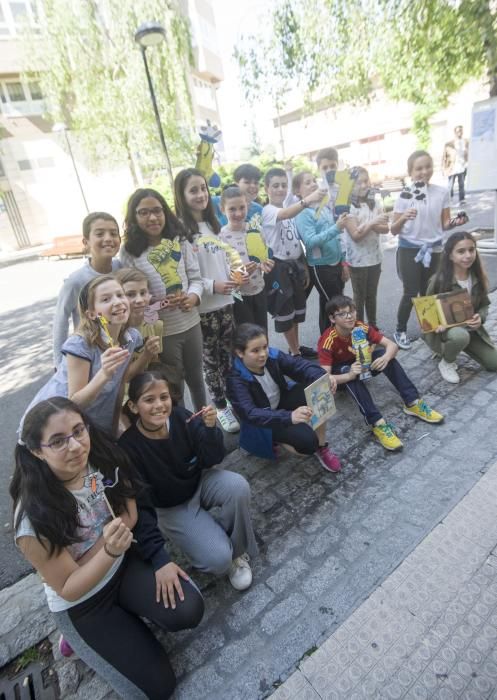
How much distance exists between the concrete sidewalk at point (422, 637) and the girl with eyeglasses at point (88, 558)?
0.54 metres

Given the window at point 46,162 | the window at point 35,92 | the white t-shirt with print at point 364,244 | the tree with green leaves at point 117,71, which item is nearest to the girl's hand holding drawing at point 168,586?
the white t-shirt with print at point 364,244

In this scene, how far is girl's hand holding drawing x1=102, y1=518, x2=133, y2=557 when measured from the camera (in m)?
1.61

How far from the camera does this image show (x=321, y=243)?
12.2ft

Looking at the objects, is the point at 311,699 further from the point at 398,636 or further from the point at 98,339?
the point at 98,339

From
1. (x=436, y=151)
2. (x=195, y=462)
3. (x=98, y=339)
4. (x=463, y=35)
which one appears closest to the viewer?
(x=98, y=339)

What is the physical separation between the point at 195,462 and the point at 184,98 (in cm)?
1628

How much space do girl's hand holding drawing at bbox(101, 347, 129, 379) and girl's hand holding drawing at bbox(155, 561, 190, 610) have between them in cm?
92

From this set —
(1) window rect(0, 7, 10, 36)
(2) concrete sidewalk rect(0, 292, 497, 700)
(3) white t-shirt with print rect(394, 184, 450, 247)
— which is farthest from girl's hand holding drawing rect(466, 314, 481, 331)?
(1) window rect(0, 7, 10, 36)

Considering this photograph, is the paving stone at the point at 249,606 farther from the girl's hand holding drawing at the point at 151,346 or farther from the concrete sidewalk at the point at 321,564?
the girl's hand holding drawing at the point at 151,346

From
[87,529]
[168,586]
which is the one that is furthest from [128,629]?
[87,529]

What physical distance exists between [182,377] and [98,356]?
0.99m

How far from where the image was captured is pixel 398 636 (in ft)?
5.68

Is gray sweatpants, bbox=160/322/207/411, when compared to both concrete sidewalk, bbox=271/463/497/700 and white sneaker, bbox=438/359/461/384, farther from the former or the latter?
white sneaker, bbox=438/359/461/384

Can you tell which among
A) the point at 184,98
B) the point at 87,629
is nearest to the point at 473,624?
the point at 87,629
